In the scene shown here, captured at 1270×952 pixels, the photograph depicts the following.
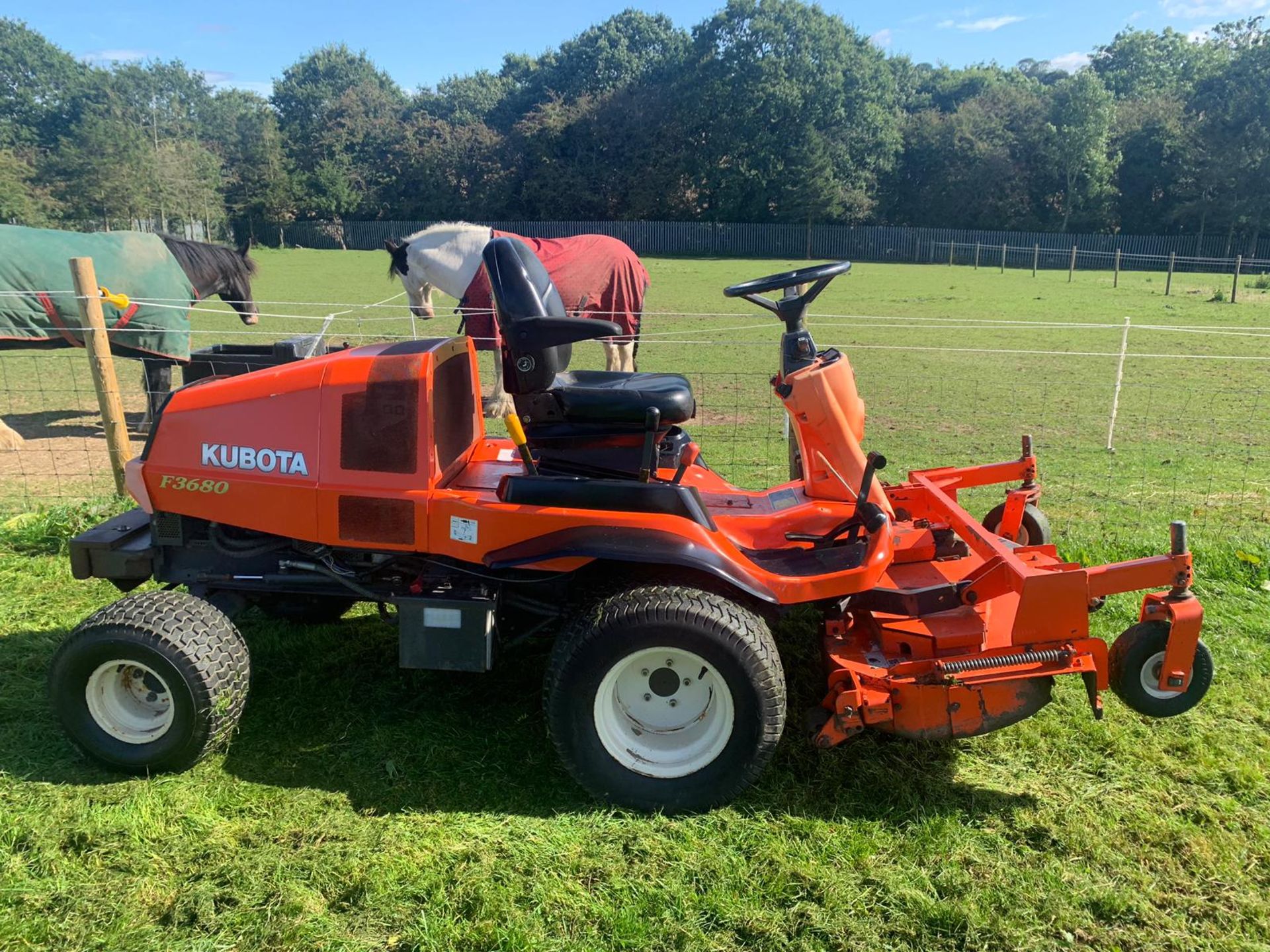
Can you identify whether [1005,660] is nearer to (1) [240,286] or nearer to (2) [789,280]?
(2) [789,280]

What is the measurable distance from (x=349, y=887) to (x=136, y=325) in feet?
24.4

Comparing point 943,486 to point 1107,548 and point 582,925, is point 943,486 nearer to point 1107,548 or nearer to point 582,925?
point 1107,548

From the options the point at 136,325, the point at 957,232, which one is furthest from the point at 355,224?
the point at 136,325

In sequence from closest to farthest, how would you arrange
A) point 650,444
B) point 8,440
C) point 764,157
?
point 650,444, point 8,440, point 764,157

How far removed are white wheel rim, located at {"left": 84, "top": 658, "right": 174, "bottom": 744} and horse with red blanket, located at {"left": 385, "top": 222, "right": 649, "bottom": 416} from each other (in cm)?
617

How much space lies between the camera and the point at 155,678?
3.18m

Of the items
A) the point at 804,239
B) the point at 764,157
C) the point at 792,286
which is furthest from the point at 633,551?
the point at 764,157

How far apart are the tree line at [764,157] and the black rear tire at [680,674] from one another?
47.2 meters

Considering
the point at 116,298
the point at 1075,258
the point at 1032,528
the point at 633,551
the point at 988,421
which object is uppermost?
the point at 1075,258

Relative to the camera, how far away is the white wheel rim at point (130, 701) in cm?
Result: 308

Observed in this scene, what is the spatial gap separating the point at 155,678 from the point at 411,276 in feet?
25.4

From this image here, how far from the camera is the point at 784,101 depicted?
50906mm

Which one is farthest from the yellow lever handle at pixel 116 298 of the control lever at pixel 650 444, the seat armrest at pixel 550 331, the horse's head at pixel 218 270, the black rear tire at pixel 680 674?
the black rear tire at pixel 680 674

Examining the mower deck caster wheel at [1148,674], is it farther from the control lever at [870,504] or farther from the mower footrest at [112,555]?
the mower footrest at [112,555]
